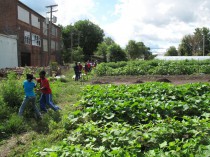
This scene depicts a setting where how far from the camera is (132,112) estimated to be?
23.6 feet

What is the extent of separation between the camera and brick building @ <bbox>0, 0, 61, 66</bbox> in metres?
35.3

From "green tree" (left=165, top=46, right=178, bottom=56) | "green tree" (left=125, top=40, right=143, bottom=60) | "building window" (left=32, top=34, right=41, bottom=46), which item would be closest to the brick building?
"building window" (left=32, top=34, right=41, bottom=46)

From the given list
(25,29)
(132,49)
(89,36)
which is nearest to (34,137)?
(25,29)

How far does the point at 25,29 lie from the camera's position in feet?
126

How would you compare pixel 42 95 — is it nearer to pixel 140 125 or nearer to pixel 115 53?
pixel 140 125

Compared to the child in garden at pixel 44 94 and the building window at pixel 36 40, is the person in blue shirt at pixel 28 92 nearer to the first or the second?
the child in garden at pixel 44 94

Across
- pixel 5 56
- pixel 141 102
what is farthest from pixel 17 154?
pixel 5 56

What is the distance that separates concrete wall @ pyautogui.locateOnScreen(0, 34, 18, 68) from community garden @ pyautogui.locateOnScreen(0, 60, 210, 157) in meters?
18.1

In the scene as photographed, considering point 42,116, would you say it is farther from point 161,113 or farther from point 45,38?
point 45,38

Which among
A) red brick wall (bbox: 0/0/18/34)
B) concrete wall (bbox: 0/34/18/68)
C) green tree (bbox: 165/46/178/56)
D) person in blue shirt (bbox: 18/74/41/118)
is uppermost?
red brick wall (bbox: 0/0/18/34)

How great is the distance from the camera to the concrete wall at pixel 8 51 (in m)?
28.1

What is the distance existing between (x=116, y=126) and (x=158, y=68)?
2014cm

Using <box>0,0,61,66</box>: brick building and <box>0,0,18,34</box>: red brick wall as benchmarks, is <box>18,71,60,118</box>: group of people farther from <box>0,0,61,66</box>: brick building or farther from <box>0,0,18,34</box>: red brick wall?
<box>0,0,18,34</box>: red brick wall

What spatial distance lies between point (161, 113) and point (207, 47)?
227 feet
